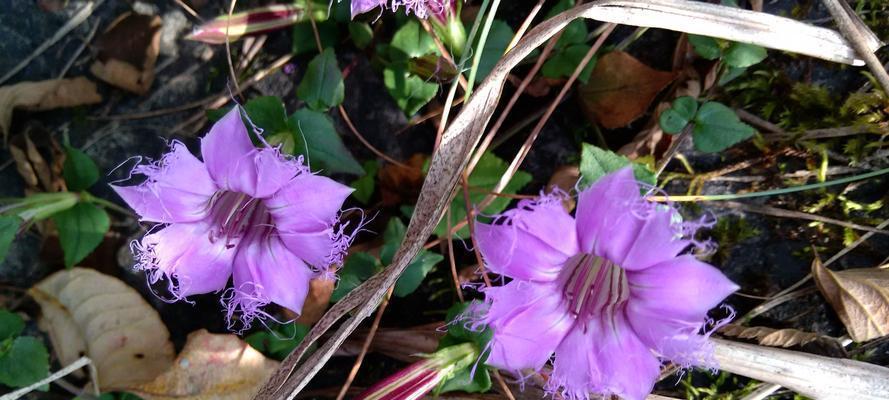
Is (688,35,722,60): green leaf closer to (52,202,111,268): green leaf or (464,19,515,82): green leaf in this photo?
(464,19,515,82): green leaf

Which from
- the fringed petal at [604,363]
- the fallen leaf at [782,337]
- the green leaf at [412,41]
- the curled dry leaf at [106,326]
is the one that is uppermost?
the green leaf at [412,41]

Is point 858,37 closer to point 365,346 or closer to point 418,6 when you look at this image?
point 418,6

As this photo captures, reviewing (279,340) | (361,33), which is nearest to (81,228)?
(279,340)

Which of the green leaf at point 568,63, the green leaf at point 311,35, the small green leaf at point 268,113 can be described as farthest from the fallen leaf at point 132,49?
the green leaf at point 568,63

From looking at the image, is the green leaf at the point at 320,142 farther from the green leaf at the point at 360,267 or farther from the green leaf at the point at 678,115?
the green leaf at the point at 678,115

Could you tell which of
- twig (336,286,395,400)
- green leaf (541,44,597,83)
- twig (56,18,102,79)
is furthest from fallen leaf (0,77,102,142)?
green leaf (541,44,597,83)

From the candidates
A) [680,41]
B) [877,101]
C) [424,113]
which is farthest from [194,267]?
[877,101]

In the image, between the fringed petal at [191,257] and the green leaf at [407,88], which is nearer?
the fringed petal at [191,257]

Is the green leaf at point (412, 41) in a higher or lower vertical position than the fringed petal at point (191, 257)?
higher
